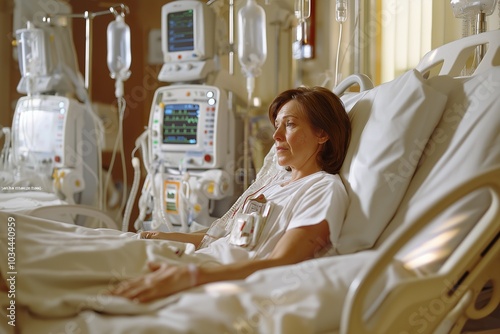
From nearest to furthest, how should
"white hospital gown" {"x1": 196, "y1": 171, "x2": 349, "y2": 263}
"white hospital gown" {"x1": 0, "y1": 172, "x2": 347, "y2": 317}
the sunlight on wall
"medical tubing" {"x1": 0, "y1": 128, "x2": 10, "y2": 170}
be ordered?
1. "white hospital gown" {"x1": 0, "y1": 172, "x2": 347, "y2": 317}
2. "white hospital gown" {"x1": 196, "y1": 171, "x2": 349, "y2": 263}
3. the sunlight on wall
4. "medical tubing" {"x1": 0, "y1": 128, "x2": 10, "y2": 170}

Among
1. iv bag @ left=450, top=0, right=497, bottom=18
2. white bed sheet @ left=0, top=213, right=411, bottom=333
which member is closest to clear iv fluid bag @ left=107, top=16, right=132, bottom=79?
iv bag @ left=450, top=0, right=497, bottom=18

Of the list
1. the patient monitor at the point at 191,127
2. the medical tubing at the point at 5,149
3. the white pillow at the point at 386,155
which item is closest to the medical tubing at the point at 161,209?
the patient monitor at the point at 191,127

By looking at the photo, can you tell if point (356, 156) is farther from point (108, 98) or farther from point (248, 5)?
point (108, 98)

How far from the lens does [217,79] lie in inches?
128

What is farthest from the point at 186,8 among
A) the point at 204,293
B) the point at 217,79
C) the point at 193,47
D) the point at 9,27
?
the point at 204,293

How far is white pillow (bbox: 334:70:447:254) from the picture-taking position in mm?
1388

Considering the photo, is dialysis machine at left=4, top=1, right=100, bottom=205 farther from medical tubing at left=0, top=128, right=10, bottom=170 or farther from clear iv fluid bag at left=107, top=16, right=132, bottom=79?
clear iv fluid bag at left=107, top=16, right=132, bottom=79

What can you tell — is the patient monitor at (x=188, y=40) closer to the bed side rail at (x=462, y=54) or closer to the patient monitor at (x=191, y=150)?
the patient monitor at (x=191, y=150)

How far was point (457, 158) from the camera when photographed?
133cm

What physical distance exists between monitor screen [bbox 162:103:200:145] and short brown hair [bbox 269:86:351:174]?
151cm

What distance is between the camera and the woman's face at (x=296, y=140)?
162cm

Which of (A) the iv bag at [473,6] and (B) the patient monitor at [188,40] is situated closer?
(A) the iv bag at [473,6]

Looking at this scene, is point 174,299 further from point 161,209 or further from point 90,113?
point 90,113

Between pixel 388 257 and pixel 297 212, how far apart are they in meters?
0.49
